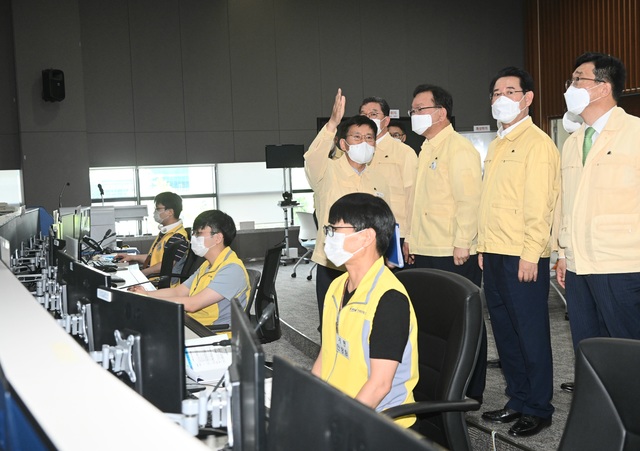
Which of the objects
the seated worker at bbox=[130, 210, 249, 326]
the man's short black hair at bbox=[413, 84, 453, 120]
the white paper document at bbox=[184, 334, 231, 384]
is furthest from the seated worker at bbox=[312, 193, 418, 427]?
the man's short black hair at bbox=[413, 84, 453, 120]

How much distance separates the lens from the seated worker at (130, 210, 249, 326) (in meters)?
3.58

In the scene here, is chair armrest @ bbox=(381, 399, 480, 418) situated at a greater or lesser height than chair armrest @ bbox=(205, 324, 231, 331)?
greater

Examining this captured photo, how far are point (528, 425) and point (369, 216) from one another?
55.3 inches

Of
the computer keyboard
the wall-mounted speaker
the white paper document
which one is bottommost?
the computer keyboard

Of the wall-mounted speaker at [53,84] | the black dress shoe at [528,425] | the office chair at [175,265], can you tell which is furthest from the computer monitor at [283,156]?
the black dress shoe at [528,425]

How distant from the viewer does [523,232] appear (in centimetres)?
322

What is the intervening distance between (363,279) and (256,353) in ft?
4.22

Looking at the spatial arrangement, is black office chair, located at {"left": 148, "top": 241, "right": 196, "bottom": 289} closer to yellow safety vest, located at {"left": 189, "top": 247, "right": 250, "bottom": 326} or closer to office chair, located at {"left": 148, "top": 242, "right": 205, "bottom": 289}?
office chair, located at {"left": 148, "top": 242, "right": 205, "bottom": 289}

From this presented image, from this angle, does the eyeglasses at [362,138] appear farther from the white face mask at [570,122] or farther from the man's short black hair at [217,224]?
the white face mask at [570,122]

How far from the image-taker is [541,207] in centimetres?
315

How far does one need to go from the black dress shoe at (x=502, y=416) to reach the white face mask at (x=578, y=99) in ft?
4.53

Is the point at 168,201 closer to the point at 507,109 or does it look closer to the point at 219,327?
the point at 219,327

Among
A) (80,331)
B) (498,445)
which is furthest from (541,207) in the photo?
(80,331)

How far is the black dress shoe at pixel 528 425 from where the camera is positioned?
3.12 m
